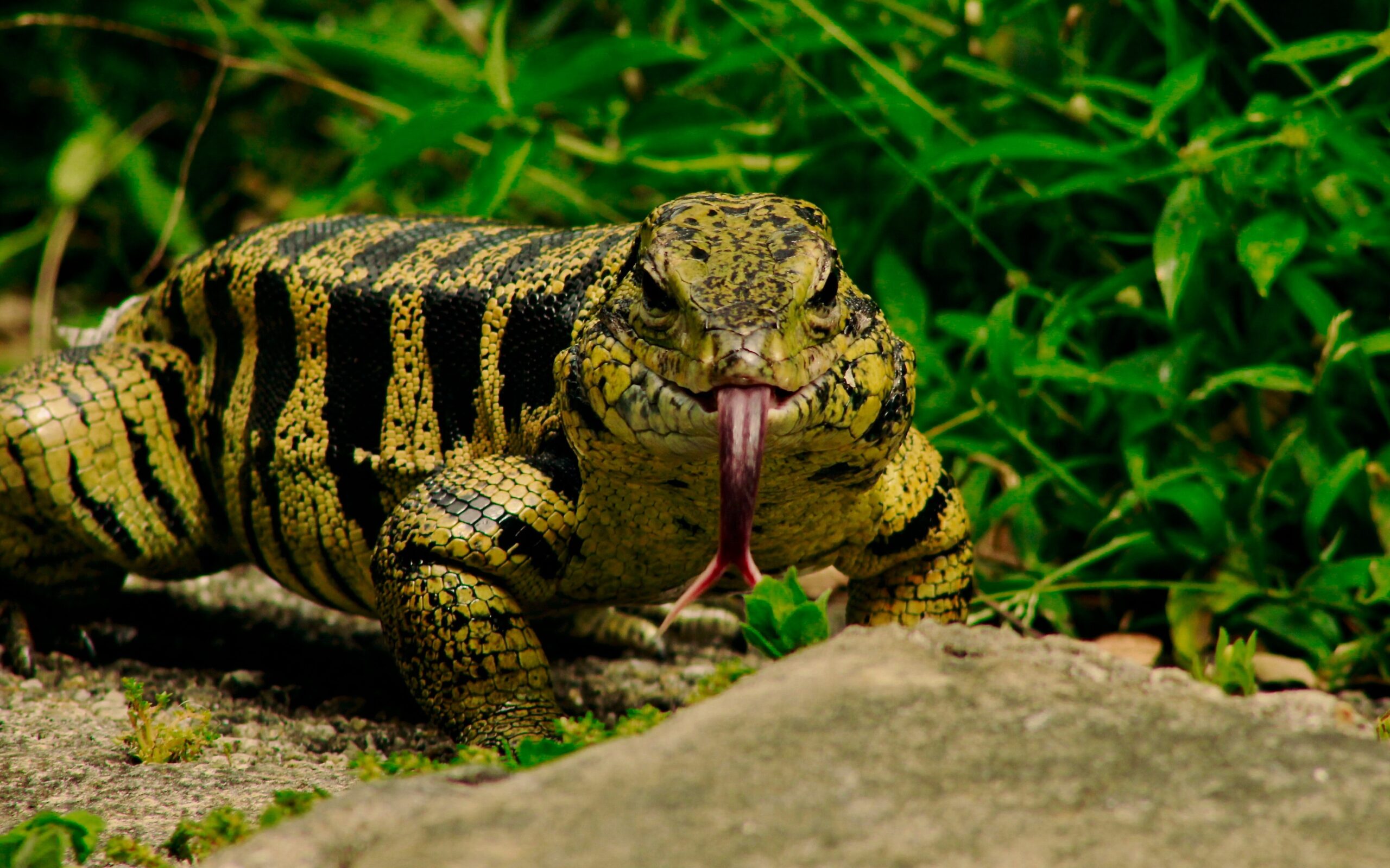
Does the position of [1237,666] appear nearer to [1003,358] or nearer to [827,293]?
[1003,358]

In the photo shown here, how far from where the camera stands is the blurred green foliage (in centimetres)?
453

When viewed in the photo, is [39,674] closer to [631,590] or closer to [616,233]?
[631,590]

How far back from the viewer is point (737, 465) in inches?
113

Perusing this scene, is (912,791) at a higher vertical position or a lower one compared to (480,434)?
lower

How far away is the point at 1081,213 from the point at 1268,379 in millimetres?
1099

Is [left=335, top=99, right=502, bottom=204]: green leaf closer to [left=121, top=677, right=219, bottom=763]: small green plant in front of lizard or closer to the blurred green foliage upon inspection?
the blurred green foliage

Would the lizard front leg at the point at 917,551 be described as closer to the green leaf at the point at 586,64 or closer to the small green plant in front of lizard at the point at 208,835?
the small green plant in front of lizard at the point at 208,835

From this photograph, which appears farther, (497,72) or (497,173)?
(497,72)

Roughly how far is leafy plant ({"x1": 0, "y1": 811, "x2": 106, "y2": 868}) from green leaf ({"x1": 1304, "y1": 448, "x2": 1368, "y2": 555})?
357 centimetres

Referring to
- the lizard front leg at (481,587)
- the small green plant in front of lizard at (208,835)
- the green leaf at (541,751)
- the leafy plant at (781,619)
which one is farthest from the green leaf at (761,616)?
the small green plant in front of lizard at (208,835)

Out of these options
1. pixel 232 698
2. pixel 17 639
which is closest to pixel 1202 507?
pixel 232 698

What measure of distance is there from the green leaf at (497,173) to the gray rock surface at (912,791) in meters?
2.95

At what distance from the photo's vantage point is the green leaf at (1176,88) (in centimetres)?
459

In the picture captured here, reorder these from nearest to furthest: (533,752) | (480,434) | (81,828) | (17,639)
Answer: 1. (81,828)
2. (533,752)
3. (480,434)
4. (17,639)
